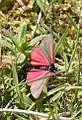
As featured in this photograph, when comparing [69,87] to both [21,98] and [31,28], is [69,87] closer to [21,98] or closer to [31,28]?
[21,98]

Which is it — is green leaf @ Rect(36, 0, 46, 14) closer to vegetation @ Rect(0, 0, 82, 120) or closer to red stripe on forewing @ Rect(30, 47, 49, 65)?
vegetation @ Rect(0, 0, 82, 120)

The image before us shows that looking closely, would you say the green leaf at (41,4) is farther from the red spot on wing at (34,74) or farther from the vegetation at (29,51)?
the red spot on wing at (34,74)

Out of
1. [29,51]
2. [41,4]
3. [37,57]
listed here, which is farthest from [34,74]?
[41,4]

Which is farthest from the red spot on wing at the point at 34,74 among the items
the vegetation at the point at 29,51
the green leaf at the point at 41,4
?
the green leaf at the point at 41,4

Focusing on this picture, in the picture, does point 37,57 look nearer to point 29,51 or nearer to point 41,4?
point 29,51

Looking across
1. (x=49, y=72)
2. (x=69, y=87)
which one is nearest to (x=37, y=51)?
(x=49, y=72)
